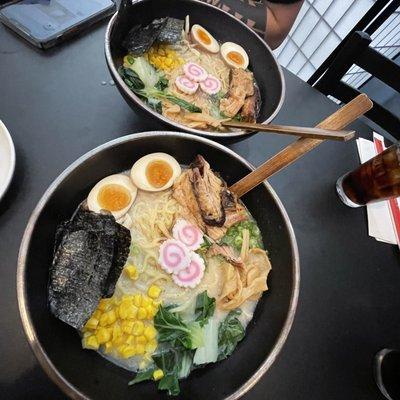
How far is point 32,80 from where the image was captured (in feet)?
6.71

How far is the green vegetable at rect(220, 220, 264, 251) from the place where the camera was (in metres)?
1.73

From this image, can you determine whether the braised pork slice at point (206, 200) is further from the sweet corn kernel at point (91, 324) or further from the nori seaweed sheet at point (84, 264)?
the sweet corn kernel at point (91, 324)

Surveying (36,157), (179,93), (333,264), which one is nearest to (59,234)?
(36,157)

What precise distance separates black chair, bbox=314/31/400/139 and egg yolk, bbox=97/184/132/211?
76.2 inches

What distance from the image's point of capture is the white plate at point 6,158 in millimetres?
1580

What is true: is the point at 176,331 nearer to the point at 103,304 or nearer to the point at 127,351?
the point at 127,351

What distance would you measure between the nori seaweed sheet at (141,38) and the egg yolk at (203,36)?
0.28m

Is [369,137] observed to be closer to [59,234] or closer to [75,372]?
[59,234]

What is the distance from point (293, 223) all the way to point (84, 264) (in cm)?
122

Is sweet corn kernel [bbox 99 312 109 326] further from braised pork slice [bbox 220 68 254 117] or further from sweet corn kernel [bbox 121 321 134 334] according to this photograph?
braised pork slice [bbox 220 68 254 117]

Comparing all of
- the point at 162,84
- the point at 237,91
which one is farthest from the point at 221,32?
the point at 162,84

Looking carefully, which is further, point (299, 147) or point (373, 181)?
point (373, 181)

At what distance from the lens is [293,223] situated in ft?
6.56

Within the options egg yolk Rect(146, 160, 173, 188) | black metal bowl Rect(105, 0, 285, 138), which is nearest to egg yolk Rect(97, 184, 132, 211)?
egg yolk Rect(146, 160, 173, 188)
